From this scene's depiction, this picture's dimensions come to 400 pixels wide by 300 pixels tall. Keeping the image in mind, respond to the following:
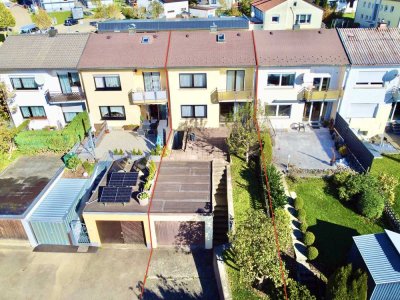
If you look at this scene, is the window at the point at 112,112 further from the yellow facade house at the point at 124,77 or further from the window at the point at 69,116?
the window at the point at 69,116

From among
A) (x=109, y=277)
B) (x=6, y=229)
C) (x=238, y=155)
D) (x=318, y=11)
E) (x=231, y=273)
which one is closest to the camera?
(x=231, y=273)

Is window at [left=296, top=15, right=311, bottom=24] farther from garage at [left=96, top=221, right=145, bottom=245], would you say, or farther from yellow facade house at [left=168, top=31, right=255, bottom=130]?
garage at [left=96, top=221, right=145, bottom=245]

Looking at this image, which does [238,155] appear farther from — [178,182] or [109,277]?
[109,277]

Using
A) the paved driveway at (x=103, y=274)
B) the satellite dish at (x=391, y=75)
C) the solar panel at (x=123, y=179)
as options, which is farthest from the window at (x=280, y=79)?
the paved driveway at (x=103, y=274)

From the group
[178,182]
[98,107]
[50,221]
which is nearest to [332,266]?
[178,182]

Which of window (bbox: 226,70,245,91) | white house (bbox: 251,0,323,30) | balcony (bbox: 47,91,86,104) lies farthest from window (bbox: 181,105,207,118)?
white house (bbox: 251,0,323,30)

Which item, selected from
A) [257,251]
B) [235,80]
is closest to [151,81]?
[235,80]
